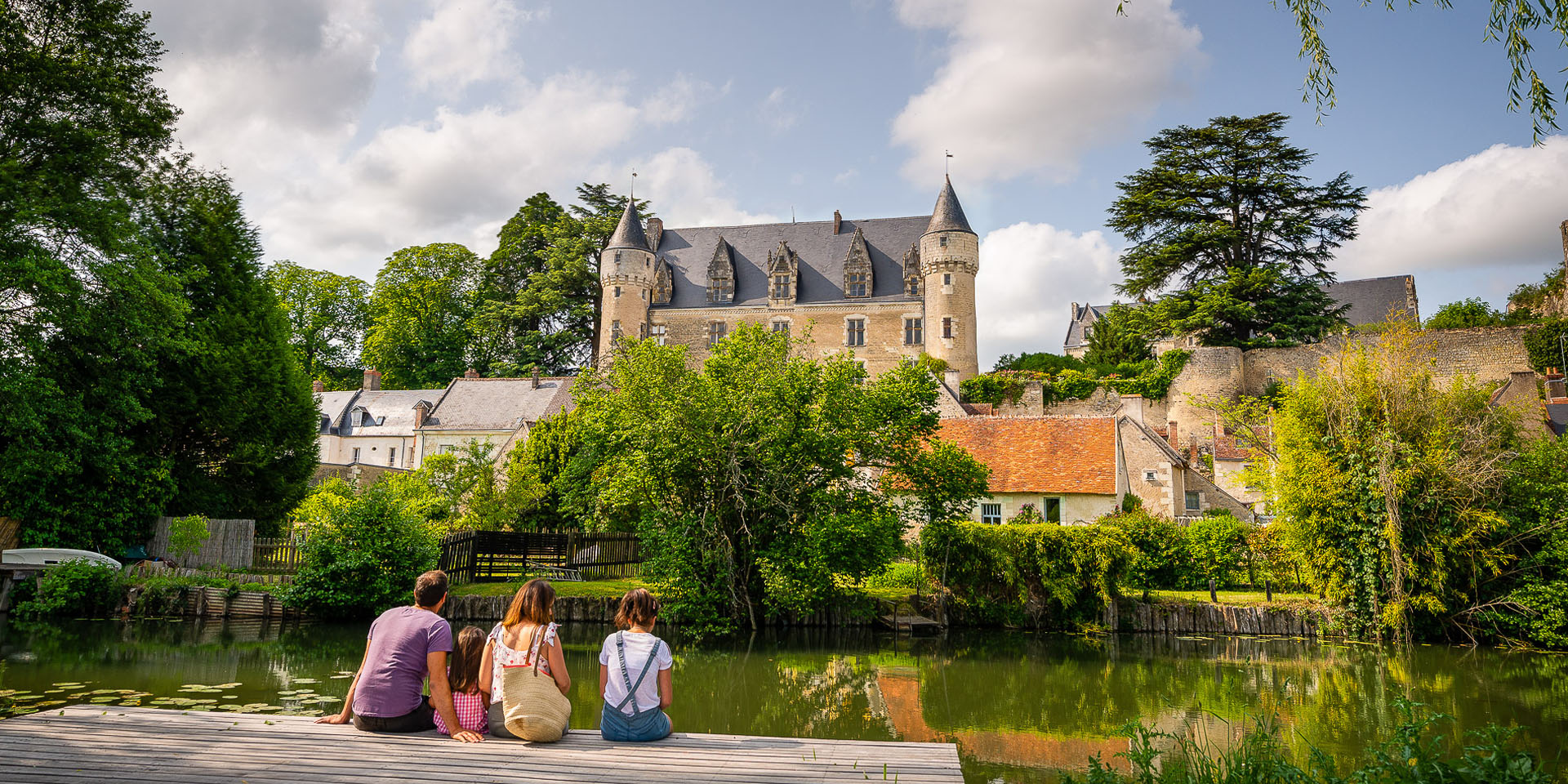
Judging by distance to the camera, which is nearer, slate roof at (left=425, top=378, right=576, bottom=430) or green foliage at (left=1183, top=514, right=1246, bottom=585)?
green foliage at (left=1183, top=514, right=1246, bottom=585)

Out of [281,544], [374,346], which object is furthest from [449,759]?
[374,346]

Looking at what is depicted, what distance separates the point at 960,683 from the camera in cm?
1195

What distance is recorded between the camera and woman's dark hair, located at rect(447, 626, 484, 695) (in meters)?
5.40

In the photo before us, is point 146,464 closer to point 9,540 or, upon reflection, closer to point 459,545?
point 9,540

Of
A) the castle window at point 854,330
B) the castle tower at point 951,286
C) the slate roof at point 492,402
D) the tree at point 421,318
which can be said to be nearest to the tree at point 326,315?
the tree at point 421,318

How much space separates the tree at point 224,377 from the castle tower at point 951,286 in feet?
90.2

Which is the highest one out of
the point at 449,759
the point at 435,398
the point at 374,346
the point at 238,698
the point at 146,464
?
the point at 374,346

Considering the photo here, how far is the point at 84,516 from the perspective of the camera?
60.4 feet

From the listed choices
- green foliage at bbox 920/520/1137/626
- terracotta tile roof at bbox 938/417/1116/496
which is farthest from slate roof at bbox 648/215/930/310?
green foliage at bbox 920/520/1137/626

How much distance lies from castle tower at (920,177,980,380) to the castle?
0.05 metres

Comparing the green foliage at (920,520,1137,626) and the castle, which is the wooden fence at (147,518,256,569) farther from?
the castle

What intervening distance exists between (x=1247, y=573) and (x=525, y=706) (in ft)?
62.4

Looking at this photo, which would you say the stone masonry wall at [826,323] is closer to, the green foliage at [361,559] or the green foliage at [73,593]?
the green foliage at [361,559]

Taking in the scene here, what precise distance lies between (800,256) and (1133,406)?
19616mm
